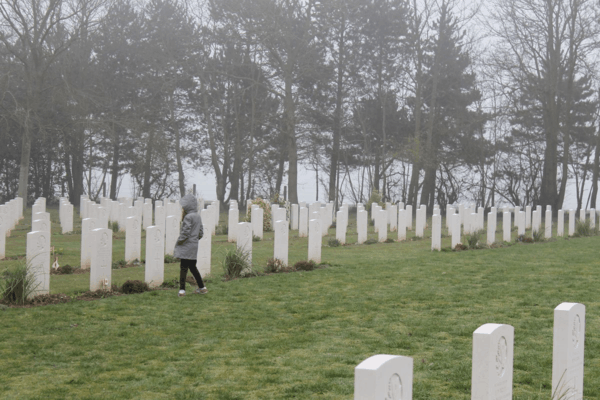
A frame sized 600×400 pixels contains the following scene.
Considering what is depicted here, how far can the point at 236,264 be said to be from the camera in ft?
39.3

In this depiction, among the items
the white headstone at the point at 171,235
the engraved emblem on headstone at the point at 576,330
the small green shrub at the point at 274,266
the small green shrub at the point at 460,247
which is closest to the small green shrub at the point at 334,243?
the small green shrub at the point at 460,247

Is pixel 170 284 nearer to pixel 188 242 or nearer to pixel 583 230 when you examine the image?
pixel 188 242

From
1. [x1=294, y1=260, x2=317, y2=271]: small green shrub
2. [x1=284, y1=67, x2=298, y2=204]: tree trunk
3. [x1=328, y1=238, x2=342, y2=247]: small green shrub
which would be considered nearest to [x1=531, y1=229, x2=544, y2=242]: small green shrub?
[x1=328, y1=238, x2=342, y2=247]: small green shrub

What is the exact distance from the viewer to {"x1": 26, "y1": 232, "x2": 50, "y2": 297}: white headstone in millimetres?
9133

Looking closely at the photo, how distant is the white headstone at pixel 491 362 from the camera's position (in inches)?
143

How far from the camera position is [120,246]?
17.2 m

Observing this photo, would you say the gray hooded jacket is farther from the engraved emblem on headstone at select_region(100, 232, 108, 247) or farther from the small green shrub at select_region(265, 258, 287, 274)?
the small green shrub at select_region(265, 258, 287, 274)

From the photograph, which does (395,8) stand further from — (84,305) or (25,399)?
(25,399)

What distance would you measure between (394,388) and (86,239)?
1005 cm

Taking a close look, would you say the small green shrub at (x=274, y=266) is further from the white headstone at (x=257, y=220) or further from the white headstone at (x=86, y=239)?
the white headstone at (x=257, y=220)

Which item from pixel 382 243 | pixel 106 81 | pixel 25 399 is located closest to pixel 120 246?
pixel 382 243

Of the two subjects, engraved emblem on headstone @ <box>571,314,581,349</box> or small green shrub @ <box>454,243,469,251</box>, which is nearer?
engraved emblem on headstone @ <box>571,314,581,349</box>

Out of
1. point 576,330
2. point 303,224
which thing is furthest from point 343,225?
point 576,330

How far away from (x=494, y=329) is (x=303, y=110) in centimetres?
3474
